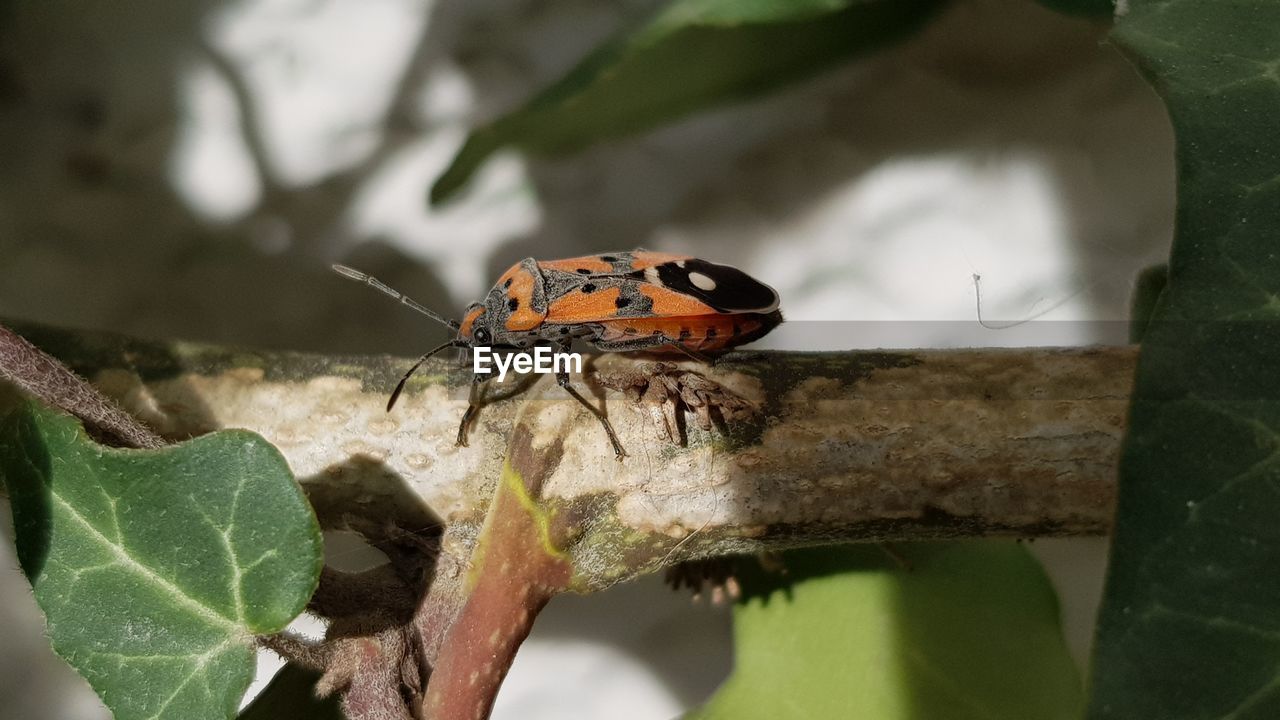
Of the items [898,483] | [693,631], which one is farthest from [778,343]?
[898,483]

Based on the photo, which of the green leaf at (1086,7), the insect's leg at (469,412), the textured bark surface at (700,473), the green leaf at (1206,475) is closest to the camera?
the green leaf at (1206,475)

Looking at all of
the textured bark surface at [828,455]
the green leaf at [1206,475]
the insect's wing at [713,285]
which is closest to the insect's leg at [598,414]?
the textured bark surface at [828,455]

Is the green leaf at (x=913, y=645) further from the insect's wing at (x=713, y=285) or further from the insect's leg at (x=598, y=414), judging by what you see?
the insect's leg at (x=598, y=414)

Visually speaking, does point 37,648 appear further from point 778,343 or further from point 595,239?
point 778,343

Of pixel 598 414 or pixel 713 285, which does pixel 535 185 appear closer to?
pixel 713 285

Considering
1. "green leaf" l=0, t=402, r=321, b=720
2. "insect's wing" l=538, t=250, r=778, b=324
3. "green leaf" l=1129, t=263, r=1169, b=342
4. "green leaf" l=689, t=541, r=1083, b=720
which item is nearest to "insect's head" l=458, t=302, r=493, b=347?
"insect's wing" l=538, t=250, r=778, b=324

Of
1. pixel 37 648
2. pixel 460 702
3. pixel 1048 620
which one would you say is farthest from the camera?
pixel 37 648
